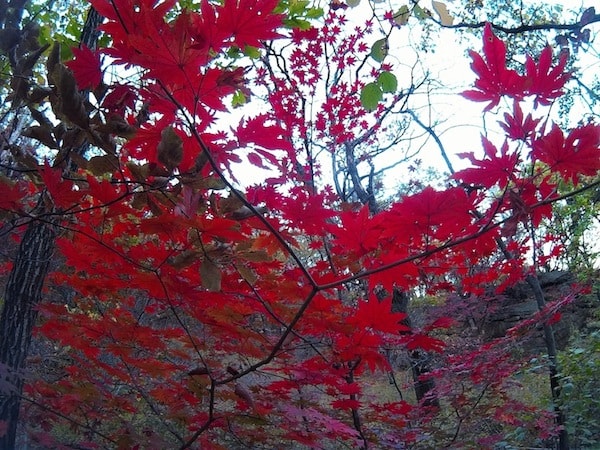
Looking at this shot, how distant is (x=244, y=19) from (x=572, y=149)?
2.48 ft

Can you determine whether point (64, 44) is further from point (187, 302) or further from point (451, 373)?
point (451, 373)

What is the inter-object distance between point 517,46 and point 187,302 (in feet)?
15.4

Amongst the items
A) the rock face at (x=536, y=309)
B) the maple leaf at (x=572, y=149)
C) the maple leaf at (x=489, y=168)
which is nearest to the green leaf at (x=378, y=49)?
the maple leaf at (x=489, y=168)

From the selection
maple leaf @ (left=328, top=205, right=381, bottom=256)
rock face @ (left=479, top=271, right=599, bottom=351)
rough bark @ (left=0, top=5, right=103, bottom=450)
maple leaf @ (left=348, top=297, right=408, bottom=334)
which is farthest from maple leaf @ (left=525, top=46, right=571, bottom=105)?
Answer: rock face @ (left=479, top=271, right=599, bottom=351)

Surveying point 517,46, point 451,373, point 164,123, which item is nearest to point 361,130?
point 517,46

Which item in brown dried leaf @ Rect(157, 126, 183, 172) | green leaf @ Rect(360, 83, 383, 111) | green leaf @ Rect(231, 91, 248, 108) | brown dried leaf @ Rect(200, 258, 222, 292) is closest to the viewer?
brown dried leaf @ Rect(157, 126, 183, 172)

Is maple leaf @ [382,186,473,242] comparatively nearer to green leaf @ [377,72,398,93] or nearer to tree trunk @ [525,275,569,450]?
green leaf @ [377,72,398,93]

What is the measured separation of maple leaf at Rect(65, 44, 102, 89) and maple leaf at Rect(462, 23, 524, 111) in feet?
2.59

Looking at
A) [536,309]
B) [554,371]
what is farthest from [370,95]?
[536,309]

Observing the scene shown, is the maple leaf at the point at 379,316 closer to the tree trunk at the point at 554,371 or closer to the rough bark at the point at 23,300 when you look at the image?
the rough bark at the point at 23,300

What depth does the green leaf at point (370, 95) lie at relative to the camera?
175 cm

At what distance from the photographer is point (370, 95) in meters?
1.76

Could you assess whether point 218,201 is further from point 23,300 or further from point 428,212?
point 23,300

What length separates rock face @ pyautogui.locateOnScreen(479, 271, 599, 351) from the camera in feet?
27.1
